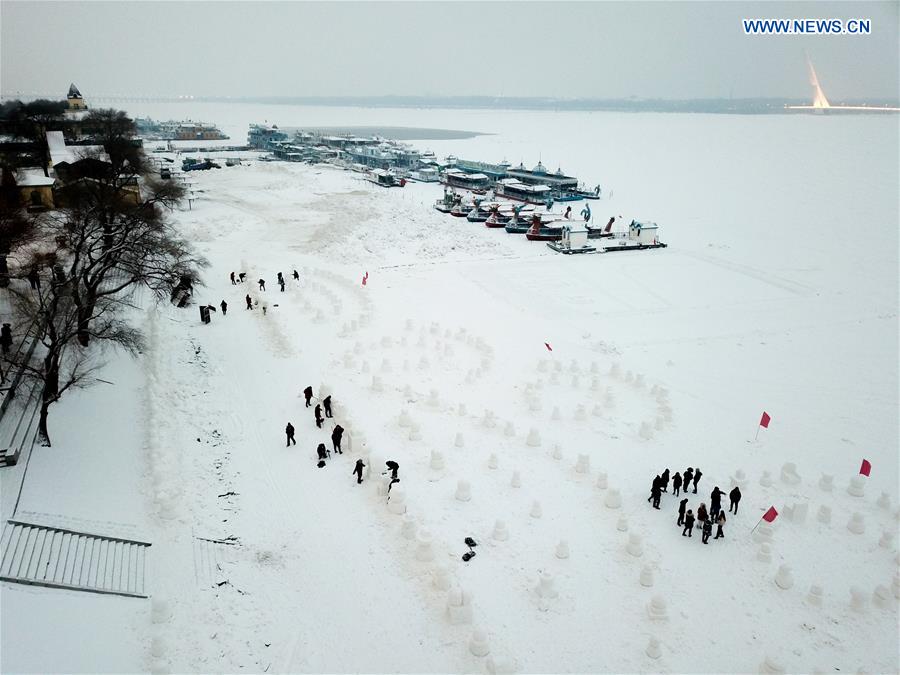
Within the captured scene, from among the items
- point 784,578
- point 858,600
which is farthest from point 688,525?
point 858,600

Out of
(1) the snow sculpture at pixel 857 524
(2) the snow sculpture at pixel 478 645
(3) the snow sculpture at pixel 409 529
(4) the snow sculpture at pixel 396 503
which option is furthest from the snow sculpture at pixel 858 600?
(4) the snow sculpture at pixel 396 503

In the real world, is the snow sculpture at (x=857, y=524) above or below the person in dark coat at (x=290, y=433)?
below

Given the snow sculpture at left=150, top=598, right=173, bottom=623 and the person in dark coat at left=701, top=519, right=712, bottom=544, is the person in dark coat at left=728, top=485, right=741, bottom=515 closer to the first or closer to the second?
the person in dark coat at left=701, top=519, right=712, bottom=544

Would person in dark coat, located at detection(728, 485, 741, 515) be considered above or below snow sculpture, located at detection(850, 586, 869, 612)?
above

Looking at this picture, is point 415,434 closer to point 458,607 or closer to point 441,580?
point 441,580

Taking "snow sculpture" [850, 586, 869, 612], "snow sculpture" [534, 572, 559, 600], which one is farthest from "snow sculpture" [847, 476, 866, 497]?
"snow sculpture" [534, 572, 559, 600]

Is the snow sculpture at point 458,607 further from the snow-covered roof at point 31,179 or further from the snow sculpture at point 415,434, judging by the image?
the snow-covered roof at point 31,179

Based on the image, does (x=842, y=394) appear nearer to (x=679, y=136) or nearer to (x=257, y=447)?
(x=257, y=447)
